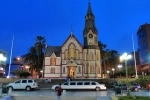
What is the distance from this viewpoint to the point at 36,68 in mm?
65188

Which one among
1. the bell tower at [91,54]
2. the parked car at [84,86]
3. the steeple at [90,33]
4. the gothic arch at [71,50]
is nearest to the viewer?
the parked car at [84,86]

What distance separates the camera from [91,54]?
5538 centimetres

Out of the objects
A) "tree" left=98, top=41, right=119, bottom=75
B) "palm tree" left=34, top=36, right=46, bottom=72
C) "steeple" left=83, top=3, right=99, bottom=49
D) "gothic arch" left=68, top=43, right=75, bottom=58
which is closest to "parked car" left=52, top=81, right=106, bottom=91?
"gothic arch" left=68, top=43, right=75, bottom=58

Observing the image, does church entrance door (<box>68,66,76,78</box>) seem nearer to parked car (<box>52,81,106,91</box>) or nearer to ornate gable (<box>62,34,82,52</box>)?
ornate gable (<box>62,34,82,52</box>)

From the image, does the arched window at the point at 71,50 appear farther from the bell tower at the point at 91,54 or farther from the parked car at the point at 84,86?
the parked car at the point at 84,86

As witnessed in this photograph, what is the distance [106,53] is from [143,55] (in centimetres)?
1834

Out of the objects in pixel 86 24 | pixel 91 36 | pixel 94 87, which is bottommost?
pixel 94 87

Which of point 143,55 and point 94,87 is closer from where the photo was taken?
point 94,87

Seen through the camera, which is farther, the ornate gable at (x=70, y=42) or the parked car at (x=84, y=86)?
the ornate gable at (x=70, y=42)

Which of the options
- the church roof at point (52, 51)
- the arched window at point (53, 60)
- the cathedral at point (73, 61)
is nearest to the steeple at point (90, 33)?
the cathedral at point (73, 61)

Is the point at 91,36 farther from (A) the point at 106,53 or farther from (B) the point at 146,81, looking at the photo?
(B) the point at 146,81

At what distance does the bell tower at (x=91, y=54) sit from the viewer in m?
54.2

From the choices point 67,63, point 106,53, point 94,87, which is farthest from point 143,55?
point 94,87

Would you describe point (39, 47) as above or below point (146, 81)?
above
